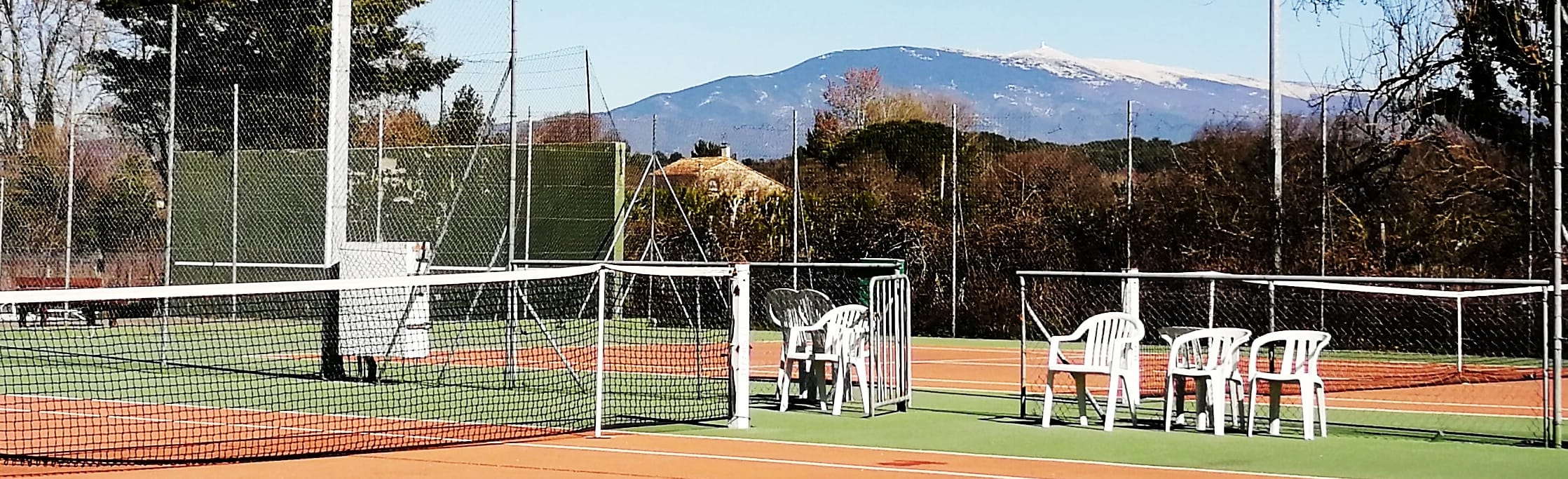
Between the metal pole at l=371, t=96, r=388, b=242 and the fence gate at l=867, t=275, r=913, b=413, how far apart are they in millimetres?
6897

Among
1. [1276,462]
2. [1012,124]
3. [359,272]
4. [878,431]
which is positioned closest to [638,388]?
[359,272]

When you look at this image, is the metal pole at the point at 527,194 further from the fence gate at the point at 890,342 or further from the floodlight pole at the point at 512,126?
the fence gate at the point at 890,342

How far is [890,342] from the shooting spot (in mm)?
12070

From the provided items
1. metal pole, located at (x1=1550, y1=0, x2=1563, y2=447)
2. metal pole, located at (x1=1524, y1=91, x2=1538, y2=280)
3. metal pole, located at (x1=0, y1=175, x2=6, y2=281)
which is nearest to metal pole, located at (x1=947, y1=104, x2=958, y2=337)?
metal pole, located at (x1=1524, y1=91, x2=1538, y2=280)

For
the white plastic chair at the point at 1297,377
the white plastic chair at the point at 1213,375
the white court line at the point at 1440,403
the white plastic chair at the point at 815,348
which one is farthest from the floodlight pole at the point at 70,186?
the white plastic chair at the point at 1297,377

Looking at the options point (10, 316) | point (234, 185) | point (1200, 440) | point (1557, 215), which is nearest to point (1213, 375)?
point (1200, 440)

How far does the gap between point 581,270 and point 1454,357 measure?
10.4 m

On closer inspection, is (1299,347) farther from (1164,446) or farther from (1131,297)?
(1131,297)

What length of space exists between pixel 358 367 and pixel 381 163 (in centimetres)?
392

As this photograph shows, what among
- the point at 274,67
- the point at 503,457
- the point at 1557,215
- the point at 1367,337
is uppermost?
the point at 274,67

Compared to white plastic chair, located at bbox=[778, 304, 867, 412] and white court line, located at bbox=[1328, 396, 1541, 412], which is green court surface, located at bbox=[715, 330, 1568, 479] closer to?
white plastic chair, located at bbox=[778, 304, 867, 412]

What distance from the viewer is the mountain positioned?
75.0 ft

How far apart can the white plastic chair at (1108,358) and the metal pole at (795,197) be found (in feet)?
34.3

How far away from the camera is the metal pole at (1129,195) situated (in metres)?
20.7
